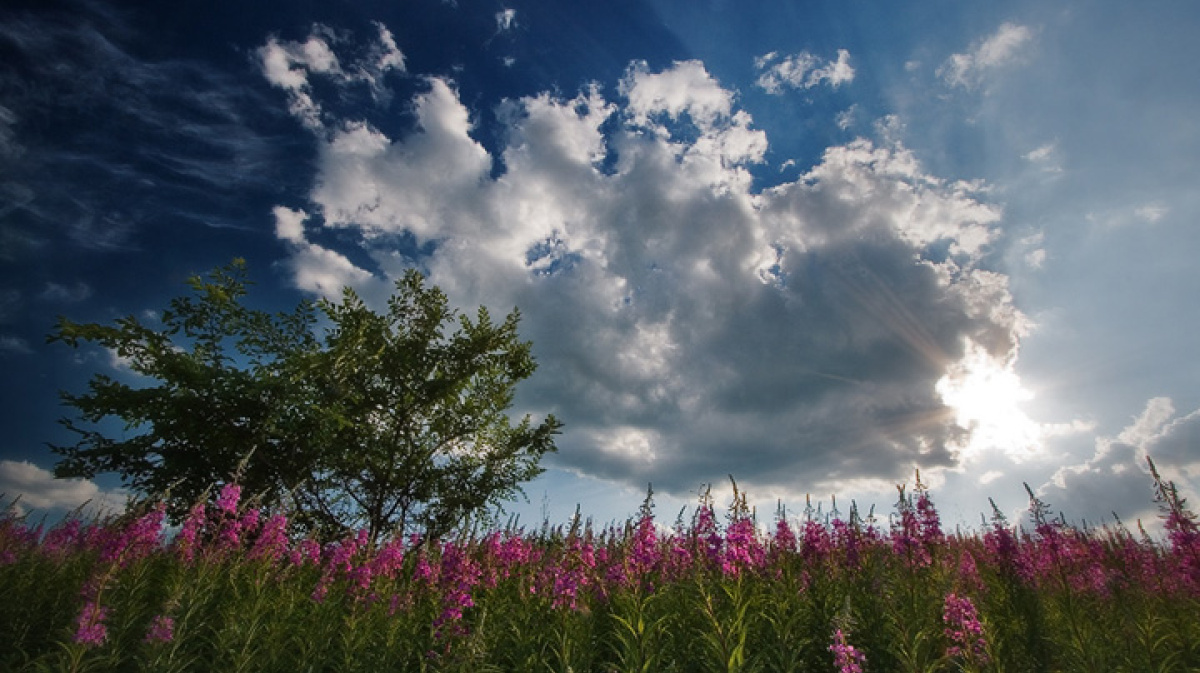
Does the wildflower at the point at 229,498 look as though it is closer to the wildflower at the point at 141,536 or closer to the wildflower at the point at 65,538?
the wildflower at the point at 141,536

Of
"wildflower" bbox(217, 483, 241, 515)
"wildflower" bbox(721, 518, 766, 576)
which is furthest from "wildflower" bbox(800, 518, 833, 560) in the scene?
"wildflower" bbox(217, 483, 241, 515)

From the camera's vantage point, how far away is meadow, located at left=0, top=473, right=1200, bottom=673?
629 centimetres

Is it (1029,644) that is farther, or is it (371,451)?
(371,451)

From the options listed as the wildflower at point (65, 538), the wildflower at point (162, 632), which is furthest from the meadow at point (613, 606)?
the wildflower at point (65, 538)

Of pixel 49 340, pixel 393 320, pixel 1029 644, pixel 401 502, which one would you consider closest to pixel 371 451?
pixel 401 502

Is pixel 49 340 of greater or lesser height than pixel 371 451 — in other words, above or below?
above

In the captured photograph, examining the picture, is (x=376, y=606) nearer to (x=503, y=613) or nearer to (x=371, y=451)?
(x=503, y=613)

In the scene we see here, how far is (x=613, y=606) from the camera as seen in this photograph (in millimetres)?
7988

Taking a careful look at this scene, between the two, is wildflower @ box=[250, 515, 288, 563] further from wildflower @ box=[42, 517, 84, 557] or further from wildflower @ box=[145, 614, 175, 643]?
wildflower @ box=[42, 517, 84, 557]

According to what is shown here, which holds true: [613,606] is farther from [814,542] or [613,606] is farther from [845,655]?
[814,542]

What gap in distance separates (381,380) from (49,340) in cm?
1013

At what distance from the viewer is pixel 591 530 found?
10.7m

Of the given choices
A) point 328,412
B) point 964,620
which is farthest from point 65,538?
point 964,620

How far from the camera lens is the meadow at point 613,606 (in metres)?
6.29
